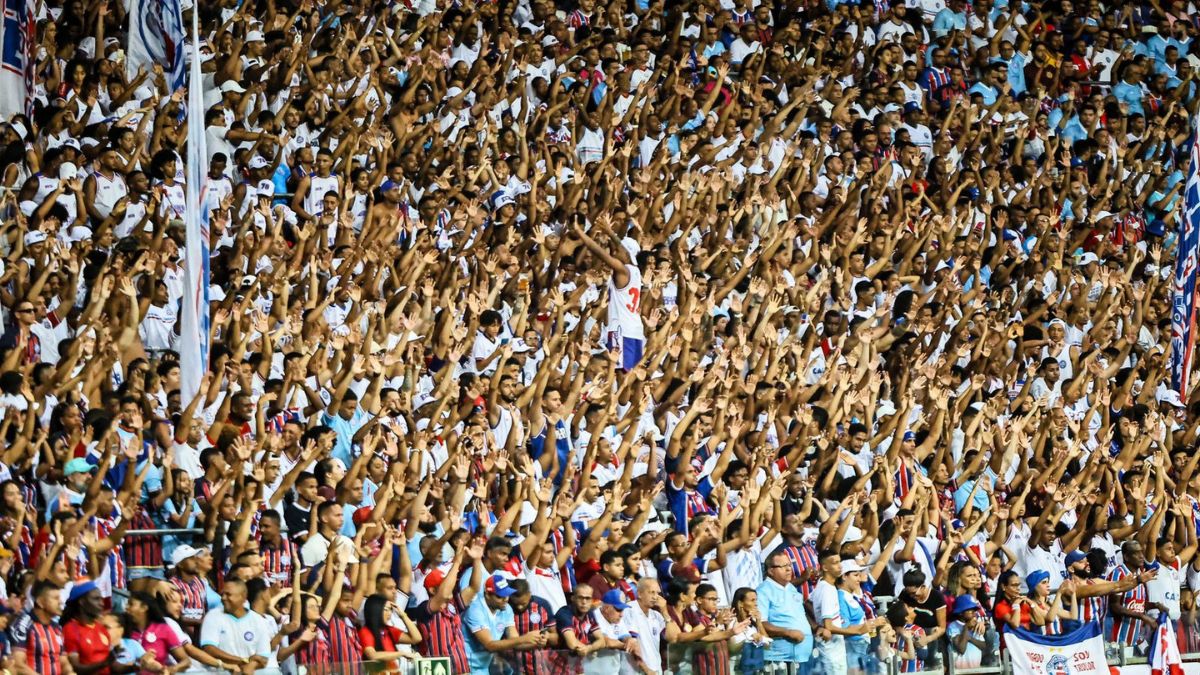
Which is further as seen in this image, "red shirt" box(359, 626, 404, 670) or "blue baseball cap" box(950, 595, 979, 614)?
"blue baseball cap" box(950, 595, 979, 614)

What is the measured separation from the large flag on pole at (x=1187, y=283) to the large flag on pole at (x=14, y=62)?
666 centimetres

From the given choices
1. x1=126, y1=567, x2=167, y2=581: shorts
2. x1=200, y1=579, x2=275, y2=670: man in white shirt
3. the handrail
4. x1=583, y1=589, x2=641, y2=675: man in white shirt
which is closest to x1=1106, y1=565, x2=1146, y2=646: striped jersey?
x1=583, y1=589, x2=641, y2=675: man in white shirt

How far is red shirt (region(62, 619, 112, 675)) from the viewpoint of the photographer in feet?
28.3

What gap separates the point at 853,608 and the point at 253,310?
365cm

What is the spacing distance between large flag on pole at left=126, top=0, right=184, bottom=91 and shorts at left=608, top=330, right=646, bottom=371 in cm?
300

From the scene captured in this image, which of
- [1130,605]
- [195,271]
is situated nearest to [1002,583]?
[1130,605]

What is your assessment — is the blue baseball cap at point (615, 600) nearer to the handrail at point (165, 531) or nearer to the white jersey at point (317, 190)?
the handrail at point (165, 531)

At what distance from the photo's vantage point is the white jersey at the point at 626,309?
12852 mm

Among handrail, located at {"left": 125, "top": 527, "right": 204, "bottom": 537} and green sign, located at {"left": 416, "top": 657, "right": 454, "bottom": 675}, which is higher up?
handrail, located at {"left": 125, "top": 527, "right": 204, "bottom": 537}

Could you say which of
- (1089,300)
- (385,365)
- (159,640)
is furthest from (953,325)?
(159,640)

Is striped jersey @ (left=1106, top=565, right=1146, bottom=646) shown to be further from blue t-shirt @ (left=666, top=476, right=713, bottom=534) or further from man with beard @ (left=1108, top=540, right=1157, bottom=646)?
blue t-shirt @ (left=666, top=476, right=713, bottom=534)

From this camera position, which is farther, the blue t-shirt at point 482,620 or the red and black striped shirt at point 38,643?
the blue t-shirt at point 482,620

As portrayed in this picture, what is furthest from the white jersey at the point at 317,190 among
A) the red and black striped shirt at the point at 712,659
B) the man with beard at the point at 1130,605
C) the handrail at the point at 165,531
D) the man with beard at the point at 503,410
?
the man with beard at the point at 1130,605

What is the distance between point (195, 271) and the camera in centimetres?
995
